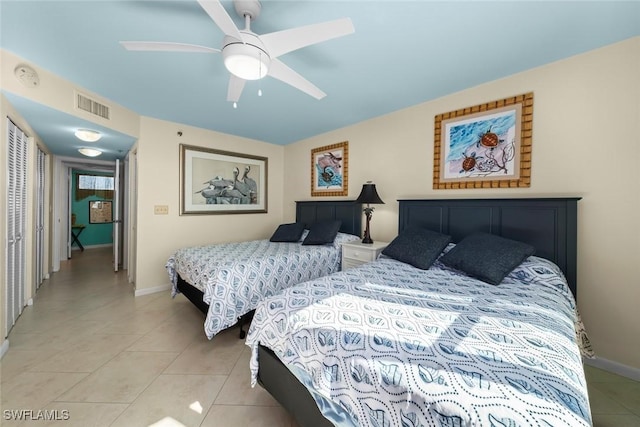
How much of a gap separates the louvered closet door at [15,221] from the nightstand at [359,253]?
10.7 feet

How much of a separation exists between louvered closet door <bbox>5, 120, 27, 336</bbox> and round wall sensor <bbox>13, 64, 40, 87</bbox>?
467mm

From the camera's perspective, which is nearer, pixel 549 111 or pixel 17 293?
pixel 549 111

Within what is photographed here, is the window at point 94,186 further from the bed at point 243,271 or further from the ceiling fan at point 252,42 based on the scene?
the ceiling fan at point 252,42

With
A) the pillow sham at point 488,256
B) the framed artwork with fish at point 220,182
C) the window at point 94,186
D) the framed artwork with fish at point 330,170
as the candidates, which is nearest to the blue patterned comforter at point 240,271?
the framed artwork with fish at point 330,170

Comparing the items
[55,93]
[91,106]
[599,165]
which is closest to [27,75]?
[55,93]

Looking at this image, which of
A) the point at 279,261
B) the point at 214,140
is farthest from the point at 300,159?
the point at 279,261

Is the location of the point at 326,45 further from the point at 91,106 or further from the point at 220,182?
the point at 220,182

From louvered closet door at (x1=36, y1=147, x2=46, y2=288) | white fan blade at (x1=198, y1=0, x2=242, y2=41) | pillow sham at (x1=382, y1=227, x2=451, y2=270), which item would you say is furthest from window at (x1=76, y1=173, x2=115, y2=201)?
pillow sham at (x1=382, y1=227, x2=451, y2=270)

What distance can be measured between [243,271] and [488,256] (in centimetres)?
208

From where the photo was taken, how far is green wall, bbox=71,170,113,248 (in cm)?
650

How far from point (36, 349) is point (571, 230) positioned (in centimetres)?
455

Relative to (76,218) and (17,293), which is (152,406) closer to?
(17,293)

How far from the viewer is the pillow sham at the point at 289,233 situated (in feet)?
12.0

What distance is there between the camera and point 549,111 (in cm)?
207
